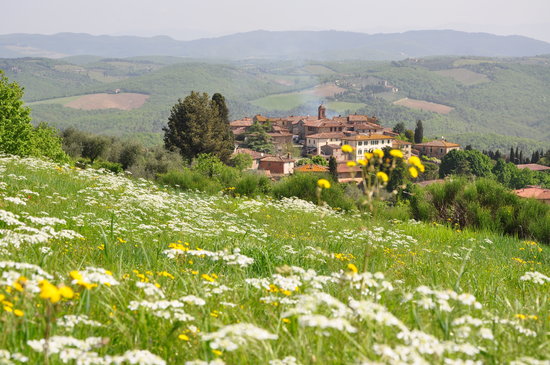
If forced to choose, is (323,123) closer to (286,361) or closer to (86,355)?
(286,361)

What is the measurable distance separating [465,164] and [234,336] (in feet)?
378

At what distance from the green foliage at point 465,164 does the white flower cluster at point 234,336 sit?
113 meters

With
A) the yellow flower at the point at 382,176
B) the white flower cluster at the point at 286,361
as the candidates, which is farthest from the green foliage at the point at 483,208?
the white flower cluster at the point at 286,361

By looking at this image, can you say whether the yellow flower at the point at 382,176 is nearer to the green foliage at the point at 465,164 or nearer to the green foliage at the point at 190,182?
the green foliage at the point at 190,182

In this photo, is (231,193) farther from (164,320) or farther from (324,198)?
(164,320)

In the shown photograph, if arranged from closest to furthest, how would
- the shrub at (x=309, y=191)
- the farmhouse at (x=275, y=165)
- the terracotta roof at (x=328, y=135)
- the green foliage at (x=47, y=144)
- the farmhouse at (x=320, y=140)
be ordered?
1. the shrub at (x=309, y=191)
2. the green foliage at (x=47, y=144)
3. the farmhouse at (x=275, y=165)
4. the farmhouse at (x=320, y=140)
5. the terracotta roof at (x=328, y=135)

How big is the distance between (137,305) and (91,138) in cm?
5670

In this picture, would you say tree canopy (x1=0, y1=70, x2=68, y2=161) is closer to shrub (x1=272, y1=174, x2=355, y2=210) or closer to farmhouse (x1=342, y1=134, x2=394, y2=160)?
shrub (x1=272, y1=174, x2=355, y2=210)

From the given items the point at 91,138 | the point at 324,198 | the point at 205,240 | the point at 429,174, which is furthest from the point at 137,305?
the point at 429,174

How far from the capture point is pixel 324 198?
794 inches

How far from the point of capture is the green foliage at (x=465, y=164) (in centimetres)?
10947

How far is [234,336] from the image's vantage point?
2479mm

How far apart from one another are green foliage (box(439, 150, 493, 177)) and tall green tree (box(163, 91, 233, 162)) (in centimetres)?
7162

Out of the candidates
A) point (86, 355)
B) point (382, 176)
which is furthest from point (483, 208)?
point (86, 355)
